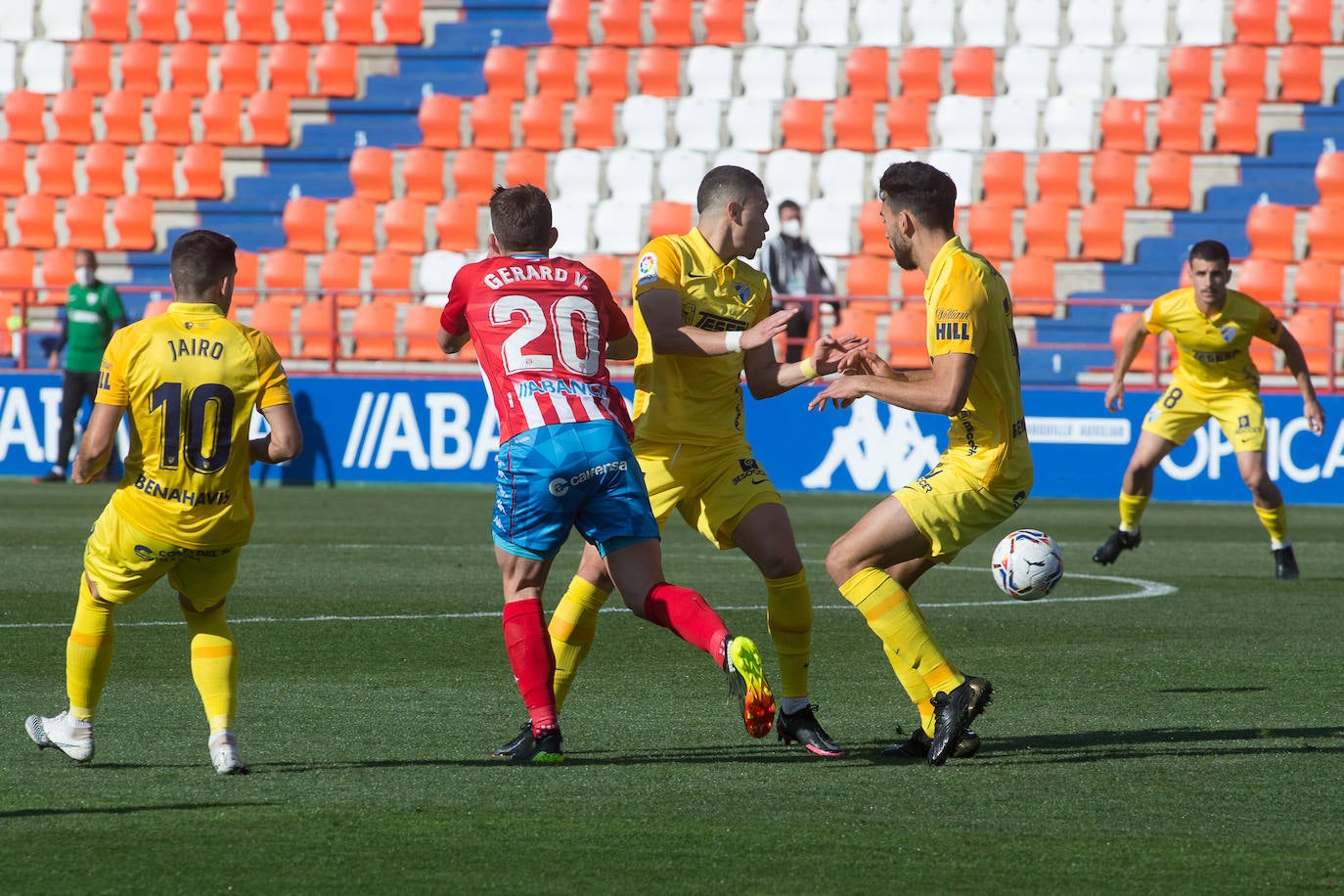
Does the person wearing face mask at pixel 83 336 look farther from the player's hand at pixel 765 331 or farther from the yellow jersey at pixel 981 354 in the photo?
the yellow jersey at pixel 981 354

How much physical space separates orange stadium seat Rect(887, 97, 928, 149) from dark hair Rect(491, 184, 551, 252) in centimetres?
1791

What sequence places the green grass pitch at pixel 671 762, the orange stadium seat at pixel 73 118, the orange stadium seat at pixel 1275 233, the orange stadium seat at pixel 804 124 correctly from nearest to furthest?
the green grass pitch at pixel 671 762 → the orange stadium seat at pixel 1275 233 → the orange stadium seat at pixel 804 124 → the orange stadium seat at pixel 73 118

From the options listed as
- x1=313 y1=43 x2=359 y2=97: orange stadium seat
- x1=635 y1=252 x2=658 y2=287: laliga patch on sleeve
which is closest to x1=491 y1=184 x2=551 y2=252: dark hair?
x1=635 y1=252 x2=658 y2=287: laliga patch on sleeve

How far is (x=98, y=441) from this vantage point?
17.6 feet

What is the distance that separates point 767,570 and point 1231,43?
61.3 feet

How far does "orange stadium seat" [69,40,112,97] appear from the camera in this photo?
2636cm

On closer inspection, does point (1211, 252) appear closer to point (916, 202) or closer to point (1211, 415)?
point (1211, 415)

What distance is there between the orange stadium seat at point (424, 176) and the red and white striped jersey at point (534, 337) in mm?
18739

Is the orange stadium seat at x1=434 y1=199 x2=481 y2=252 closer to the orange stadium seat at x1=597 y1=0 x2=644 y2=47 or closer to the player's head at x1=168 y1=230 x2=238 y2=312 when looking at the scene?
the orange stadium seat at x1=597 y1=0 x2=644 y2=47

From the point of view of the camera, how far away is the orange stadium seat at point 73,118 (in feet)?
84.8

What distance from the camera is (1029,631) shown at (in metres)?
9.09

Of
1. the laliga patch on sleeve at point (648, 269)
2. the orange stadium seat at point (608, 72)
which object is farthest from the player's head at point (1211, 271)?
the orange stadium seat at point (608, 72)

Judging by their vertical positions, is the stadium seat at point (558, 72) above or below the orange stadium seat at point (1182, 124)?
above

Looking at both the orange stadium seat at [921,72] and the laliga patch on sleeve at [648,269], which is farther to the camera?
the orange stadium seat at [921,72]
